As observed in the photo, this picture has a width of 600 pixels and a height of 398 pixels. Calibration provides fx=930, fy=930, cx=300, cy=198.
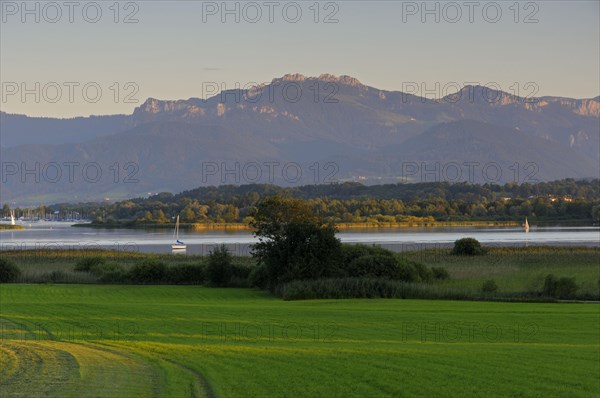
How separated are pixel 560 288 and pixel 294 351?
88.0 ft

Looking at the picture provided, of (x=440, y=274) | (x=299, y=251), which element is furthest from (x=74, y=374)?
(x=440, y=274)

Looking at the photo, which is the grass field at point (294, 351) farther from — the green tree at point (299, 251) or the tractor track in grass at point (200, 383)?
the green tree at point (299, 251)

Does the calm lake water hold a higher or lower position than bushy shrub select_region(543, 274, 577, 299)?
higher

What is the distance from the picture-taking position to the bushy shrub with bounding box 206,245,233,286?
172ft

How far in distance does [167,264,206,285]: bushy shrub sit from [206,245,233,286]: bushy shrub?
1981mm

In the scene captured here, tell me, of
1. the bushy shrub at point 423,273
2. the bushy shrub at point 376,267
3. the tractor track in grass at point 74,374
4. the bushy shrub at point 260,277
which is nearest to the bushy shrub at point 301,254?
the bushy shrub at point 260,277

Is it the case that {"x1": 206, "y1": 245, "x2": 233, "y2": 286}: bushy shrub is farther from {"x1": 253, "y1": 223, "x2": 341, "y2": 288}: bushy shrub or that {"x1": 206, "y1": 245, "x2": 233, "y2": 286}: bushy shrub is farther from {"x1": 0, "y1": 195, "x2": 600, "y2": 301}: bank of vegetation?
{"x1": 253, "y1": 223, "x2": 341, "y2": 288}: bushy shrub

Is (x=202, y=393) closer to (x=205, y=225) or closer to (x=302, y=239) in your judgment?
(x=302, y=239)

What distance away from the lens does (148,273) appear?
178 feet

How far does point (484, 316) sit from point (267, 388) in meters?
17.1

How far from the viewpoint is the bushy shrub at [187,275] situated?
54.6 m

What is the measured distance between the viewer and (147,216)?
181 m

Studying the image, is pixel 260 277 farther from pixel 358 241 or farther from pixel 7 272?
pixel 358 241

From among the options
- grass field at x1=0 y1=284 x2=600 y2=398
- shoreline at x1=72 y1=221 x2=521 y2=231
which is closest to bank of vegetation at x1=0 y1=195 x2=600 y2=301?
grass field at x1=0 y1=284 x2=600 y2=398
